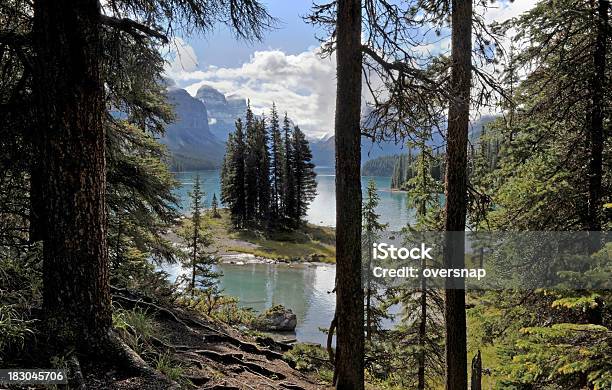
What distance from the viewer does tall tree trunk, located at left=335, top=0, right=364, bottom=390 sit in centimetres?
495

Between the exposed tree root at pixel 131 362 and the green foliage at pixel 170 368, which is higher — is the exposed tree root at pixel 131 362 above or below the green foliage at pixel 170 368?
above

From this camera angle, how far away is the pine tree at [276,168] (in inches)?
2015

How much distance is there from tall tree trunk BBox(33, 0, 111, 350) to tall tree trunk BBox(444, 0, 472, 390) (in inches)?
186

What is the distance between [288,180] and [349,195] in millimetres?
47497

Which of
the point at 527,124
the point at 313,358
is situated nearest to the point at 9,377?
the point at 313,358

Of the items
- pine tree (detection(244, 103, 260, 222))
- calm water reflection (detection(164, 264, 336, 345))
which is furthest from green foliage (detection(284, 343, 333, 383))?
pine tree (detection(244, 103, 260, 222))

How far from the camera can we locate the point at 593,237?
7.48m

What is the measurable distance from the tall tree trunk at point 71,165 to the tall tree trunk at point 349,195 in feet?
8.62

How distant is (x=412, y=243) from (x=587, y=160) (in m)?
5.66

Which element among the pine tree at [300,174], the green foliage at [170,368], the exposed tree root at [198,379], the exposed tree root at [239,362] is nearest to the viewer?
the green foliage at [170,368]

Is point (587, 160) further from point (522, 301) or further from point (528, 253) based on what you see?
point (522, 301)

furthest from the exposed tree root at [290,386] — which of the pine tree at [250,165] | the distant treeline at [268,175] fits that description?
the pine tree at [250,165]

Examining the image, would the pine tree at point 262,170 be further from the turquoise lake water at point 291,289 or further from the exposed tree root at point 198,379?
the exposed tree root at point 198,379

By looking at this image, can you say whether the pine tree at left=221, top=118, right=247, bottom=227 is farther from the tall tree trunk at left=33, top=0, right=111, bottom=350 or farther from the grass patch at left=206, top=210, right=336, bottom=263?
the tall tree trunk at left=33, top=0, right=111, bottom=350
